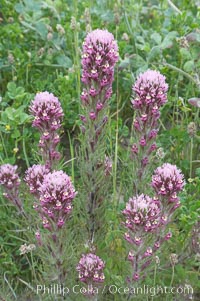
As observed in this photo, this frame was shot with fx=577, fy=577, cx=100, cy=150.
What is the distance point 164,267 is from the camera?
9.28 feet

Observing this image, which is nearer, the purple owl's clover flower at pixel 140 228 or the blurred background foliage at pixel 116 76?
the purple owl's clover flower at pixel 140 228

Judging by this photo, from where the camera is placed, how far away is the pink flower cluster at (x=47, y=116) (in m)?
2.54

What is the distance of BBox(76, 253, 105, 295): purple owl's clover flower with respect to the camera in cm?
230

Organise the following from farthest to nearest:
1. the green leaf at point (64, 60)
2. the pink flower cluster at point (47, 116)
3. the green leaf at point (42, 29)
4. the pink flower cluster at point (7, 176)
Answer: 1. the green leaf at point (42, 29)
2. the green leaf at point (64, 60)
3. the pink flower cluster at point (7, 176)
4. the pink flower cluster at point (47, 116)

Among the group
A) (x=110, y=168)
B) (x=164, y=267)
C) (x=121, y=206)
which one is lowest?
(x=164, y=267)

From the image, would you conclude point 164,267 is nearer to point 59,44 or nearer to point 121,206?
point 121,206

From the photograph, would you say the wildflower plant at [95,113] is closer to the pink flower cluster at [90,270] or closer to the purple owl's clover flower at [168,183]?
the purple owl's clover flower at [168,183]

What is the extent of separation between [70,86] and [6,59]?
66 centimetres

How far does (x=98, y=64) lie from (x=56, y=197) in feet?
1.95

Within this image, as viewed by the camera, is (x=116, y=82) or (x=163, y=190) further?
(x=116, y=82)

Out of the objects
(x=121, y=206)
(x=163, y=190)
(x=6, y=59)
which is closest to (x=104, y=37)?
(x=163, y=190)

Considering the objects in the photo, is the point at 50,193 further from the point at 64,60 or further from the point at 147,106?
the point at 64,60

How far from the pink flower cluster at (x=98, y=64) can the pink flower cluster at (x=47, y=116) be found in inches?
5.6

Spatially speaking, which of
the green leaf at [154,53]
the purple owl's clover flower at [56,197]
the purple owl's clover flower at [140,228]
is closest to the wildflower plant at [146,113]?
the purple owl's clover flower at [140,228]
